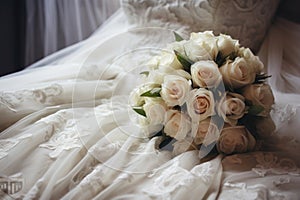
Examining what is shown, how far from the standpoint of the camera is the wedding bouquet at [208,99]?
770mm

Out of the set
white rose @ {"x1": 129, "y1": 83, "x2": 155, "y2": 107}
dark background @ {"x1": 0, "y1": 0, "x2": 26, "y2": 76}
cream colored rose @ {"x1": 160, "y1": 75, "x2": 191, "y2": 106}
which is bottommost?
dark background @ {"x1": 0, "y1": 0, "x2": 26, "y2": 76}

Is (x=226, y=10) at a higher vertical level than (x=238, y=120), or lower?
higher

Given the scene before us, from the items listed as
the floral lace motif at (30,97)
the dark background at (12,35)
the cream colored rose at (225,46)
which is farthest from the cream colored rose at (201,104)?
the dark background at (12,35)

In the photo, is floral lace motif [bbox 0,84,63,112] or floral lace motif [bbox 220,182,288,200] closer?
floral lace motif [bbox 220,182,288,200]

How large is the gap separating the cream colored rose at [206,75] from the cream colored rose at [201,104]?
0.02 metres

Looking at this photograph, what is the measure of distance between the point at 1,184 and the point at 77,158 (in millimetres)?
139

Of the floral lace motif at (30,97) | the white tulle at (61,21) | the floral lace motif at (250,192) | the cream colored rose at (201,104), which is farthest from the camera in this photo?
the white tulle at (61,21)

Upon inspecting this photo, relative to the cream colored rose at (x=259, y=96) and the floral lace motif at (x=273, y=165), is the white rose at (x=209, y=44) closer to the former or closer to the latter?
the cream colored rose at (x=259, y=96)

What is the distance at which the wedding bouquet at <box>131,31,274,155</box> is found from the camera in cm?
77

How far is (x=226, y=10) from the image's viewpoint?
1176 mm

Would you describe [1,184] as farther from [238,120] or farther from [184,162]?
[238,120]

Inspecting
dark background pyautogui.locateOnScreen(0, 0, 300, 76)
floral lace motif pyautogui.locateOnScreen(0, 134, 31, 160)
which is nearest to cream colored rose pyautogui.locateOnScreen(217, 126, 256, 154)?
floral lace motif pyautogui.locateOnScreen(0, 134, 31, 160)

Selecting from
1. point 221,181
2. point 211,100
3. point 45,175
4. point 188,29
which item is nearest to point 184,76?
point 211,100

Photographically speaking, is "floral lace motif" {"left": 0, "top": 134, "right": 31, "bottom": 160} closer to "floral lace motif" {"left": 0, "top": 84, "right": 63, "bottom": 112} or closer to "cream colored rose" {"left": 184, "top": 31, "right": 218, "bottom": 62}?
"floral lace motif" {"left": 0, "top": 84, "right": 63, "bottom": 112}
